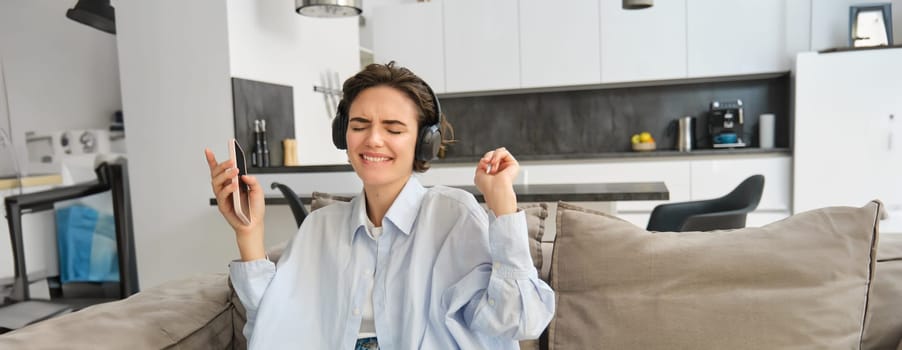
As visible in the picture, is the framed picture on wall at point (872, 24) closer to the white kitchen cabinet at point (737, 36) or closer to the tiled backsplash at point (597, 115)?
the white kitchen cabinet at point (737, 36)

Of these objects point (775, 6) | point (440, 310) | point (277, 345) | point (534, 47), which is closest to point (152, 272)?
point (277, 345)

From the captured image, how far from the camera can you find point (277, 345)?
1202 mm

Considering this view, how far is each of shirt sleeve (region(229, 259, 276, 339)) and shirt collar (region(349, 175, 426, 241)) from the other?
181 mm

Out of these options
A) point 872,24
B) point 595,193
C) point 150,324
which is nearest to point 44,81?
point 150,324

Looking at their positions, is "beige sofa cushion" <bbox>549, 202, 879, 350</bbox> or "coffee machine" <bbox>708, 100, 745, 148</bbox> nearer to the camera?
"beige sofa cushion" <bbox>549, 202, 879, 350</bbox>

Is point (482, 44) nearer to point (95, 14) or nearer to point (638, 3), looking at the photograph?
point (638, 3)

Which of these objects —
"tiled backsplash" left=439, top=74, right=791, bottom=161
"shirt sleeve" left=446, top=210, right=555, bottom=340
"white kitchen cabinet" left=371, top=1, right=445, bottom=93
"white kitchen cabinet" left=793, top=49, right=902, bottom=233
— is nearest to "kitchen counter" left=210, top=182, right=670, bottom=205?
"shirt sleeve" left=446, top=210, right=555, bottom=340

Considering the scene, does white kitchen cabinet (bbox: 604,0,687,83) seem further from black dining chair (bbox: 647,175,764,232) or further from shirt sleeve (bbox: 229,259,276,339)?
shirt sleeve (bbox: 229,259,276,339)

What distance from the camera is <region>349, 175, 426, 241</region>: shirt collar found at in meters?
1.21

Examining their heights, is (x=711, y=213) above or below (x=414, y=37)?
below

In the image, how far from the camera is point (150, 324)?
4.13ft

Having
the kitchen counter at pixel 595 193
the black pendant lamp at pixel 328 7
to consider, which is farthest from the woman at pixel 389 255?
the black pendant lamp at pixel 328 7

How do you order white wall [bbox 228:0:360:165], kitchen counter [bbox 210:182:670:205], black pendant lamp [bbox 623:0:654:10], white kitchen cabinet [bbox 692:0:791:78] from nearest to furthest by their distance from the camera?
kitchen counter [bbox 210:182:670:205] < black pendant lamp [bbox 623:0:654:10] < white wall [bbox 228:0:360:165] < white kitchen cabinet [bbox 692:0:791:78]

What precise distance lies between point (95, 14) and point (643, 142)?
3.67 metres
